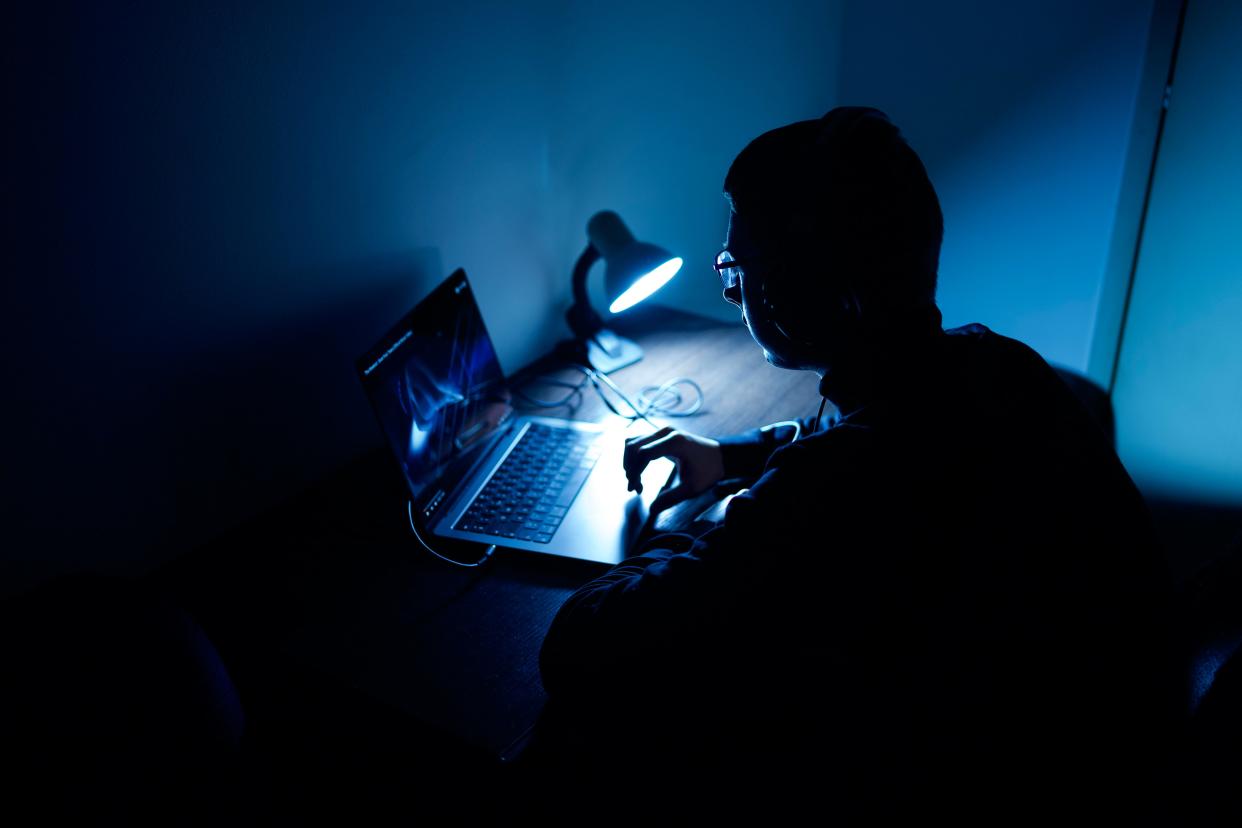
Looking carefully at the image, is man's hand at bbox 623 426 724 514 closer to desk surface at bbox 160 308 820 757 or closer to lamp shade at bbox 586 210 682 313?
desk surface at bbox 160 308 820 757

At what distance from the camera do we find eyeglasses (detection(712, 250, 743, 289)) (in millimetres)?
972

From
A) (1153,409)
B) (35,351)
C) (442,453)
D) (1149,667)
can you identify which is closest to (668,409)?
(442,453)

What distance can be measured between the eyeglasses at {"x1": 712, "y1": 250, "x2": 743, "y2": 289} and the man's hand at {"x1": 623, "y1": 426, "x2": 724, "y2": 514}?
0.87 ft

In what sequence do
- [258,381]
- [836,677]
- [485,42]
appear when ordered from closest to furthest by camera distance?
[836,677]
[258,381]
[485,42]

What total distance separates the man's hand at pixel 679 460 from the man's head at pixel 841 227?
334 mm

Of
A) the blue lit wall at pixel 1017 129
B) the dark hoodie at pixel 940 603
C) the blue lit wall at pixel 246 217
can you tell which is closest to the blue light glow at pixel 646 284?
the blue lit wall at pixel 246 217

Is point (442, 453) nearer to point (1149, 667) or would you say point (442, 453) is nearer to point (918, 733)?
point (918, 733)

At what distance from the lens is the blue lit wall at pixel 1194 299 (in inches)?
62.9

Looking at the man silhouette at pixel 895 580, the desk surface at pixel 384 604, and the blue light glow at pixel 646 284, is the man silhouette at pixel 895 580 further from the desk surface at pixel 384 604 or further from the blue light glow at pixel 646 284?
the blue light glow at pixel 646 284

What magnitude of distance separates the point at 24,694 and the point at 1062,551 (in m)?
1.05

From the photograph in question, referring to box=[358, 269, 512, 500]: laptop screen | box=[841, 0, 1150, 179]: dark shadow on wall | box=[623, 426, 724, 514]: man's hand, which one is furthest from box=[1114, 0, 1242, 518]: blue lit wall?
box=[358, 269, 512, 500]: laptop screen

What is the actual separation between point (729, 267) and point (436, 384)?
1.76 ft

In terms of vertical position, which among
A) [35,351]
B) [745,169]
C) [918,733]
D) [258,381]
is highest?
[745,169]

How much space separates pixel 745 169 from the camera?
92 cm
